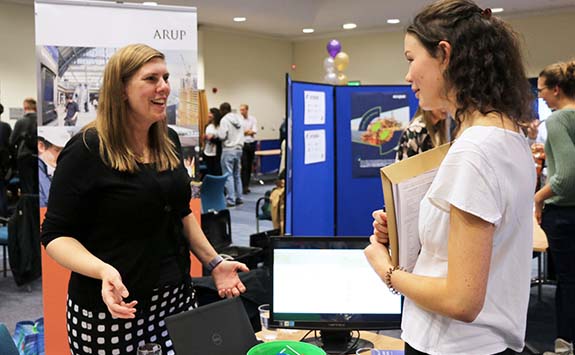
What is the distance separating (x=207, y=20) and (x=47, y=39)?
332 inches

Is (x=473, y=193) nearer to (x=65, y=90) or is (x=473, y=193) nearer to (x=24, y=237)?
(x=65, y=90)

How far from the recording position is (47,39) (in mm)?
2943

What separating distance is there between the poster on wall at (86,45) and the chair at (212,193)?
304 centimetres

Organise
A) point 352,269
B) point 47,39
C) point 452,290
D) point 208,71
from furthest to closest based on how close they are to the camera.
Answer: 1. point 208,71
2. point 47,39
3. point 352,269
4. point 452,290

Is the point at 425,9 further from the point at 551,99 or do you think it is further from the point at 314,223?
the point at 314,223

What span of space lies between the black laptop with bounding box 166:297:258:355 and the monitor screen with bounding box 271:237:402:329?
36cm

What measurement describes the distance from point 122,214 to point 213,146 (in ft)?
27.2

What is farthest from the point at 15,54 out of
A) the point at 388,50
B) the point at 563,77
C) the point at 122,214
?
the point at 122,214

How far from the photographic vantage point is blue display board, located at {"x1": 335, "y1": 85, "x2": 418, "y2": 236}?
4328 mm

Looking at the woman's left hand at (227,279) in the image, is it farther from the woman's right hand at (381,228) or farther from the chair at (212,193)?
the chair at (212,193)

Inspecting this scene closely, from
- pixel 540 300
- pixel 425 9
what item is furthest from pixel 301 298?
pixel 540 300

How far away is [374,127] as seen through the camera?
4.37m

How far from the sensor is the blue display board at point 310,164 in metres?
3.76

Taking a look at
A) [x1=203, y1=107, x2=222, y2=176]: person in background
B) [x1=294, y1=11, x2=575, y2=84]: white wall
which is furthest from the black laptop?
[x1=294, y1=11, x2=575, y2=84]: white wall
